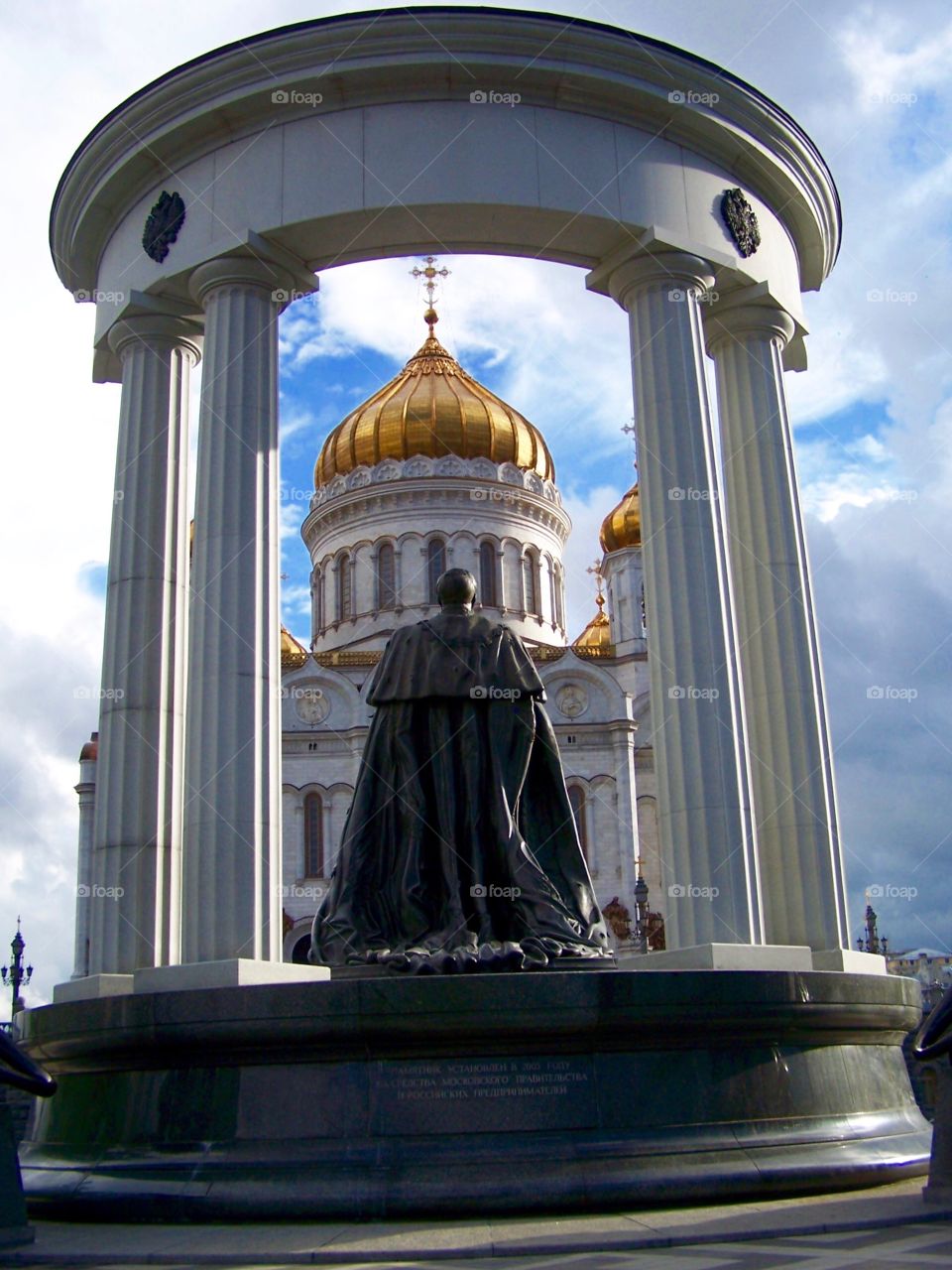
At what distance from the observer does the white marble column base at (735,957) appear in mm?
12297

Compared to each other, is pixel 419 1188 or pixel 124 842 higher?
pixel 124 842

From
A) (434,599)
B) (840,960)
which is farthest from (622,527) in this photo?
(840,960)

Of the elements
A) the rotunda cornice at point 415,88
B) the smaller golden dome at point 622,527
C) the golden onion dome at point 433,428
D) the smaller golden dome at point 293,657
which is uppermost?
the golden onion dome at point 433,428

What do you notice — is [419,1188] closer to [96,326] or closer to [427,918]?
[427,918]

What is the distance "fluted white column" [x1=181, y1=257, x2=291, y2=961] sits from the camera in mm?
12734

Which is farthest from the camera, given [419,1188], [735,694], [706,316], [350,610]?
[350,610]

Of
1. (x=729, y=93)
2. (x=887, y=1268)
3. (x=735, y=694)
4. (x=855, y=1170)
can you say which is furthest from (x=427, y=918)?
(x=729, y=93)

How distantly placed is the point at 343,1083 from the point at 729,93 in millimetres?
11536

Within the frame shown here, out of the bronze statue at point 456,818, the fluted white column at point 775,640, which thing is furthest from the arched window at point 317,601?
the bronze statue at point 456,818

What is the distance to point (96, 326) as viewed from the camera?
53.0 ft

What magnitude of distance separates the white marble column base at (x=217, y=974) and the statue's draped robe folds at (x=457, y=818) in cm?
286

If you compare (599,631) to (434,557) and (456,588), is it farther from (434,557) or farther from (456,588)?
(456,588)

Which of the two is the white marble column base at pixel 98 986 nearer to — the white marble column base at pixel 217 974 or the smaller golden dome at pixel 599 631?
the white marble column base at pixel 217 974

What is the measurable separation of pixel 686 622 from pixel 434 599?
136 feet
